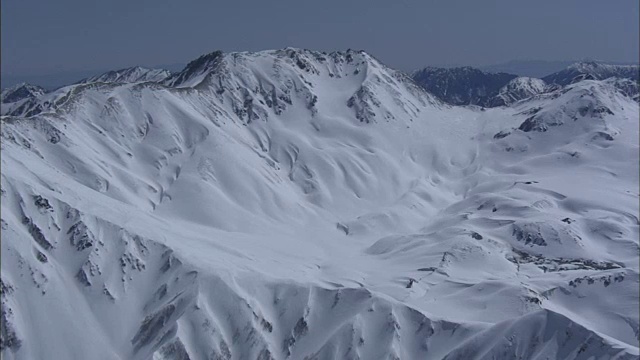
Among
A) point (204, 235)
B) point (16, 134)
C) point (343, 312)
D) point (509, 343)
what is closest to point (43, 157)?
point (16, 134)

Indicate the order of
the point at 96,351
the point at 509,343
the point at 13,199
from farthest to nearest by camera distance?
the point at 13,199, the point at 96,351, the point at 509,343

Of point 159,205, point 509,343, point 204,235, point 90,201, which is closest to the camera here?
point 509,343

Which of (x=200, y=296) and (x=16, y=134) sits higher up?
(x=16, y=134)

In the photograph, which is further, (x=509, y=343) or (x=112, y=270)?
(x=112, y=270)

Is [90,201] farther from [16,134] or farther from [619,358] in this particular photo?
[619,358]

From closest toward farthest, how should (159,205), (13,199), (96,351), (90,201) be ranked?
(96,351)
(13,199)
(90,201)
(159,205)

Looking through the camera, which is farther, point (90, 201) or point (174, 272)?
point (90, 201)

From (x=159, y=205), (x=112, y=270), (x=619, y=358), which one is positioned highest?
(x=619, y=358)

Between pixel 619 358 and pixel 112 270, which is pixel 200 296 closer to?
pixel 112 270

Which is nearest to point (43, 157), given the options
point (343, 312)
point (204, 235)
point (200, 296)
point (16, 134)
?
point (16, 134)
